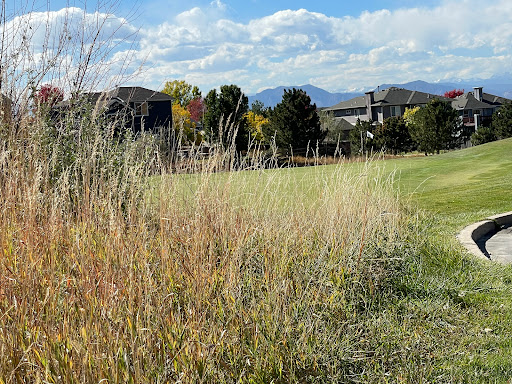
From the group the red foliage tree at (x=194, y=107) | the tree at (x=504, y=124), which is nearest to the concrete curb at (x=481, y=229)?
the tree at (x=504, y=124)

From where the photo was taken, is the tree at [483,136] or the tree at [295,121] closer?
the tree at [295,121]

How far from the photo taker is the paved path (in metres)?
5.08

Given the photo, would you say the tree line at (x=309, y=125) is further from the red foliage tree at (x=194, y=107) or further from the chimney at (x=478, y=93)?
the chimney at (x=478, y=93)

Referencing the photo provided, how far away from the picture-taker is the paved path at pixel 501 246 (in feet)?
16.7

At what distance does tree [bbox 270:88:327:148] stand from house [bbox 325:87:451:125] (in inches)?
1363

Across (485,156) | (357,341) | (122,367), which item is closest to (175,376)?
(122,367)

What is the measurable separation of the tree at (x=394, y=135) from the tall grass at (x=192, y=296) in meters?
41.7

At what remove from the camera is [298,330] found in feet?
9.56

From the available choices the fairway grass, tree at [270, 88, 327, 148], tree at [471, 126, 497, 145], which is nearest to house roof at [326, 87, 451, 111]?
tree at [471, 126, 497, 145]

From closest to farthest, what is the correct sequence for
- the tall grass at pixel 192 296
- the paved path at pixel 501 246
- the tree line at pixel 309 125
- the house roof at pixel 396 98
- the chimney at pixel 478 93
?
1. the tall grass at pixel 192 296
2. the paved path at pixel 501 246
3. the tree line at pixel 309 125
4. the house roof at pixel 396 98
5. the chimney at pixel 478 93

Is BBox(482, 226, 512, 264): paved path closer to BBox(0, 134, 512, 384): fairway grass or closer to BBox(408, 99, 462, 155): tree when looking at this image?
BBox(0, 134, 512, 384): fairway grass

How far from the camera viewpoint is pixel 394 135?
1800 inches

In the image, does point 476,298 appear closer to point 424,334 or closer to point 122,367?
point 424,334

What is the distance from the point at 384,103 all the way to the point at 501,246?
68.9m
